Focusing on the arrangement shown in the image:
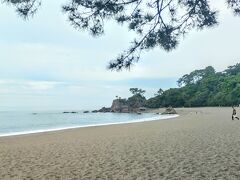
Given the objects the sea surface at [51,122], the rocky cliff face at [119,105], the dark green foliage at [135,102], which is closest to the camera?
the sea surface at [51,122]

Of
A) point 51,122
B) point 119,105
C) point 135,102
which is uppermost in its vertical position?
point 135,102

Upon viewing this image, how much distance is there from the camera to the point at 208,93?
90.8m

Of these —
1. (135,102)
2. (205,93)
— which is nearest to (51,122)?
(205,93)

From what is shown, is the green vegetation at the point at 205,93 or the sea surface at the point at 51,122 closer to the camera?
the sea surface at the point at 51,122

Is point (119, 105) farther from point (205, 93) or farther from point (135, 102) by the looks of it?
point (205, 93)

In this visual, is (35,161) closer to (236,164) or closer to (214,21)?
(236,164)

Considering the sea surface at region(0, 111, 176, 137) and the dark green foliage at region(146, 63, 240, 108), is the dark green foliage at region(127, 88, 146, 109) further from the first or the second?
the sea surface at region(0, 111, 176, 137)

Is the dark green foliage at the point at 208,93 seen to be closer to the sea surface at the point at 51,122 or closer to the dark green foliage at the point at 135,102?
the dark green foliage at the point at 135,102

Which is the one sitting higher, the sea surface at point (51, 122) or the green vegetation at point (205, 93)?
the green vegetation at point (205, 93)

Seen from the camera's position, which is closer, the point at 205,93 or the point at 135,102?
the point at 205,93

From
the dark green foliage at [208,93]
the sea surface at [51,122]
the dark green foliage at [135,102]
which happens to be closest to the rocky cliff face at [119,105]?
the dark green foliage at [135,102]

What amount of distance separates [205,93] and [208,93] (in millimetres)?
688

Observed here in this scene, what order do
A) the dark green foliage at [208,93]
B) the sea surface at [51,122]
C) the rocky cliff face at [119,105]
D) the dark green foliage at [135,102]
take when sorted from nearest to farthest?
the sea surface at [51,122] < the dark green foliage at [208,93] < the rocky cliff face at [119,105] < the dark green foliage at [135,102]

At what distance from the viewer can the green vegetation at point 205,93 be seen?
81312 millimetres
